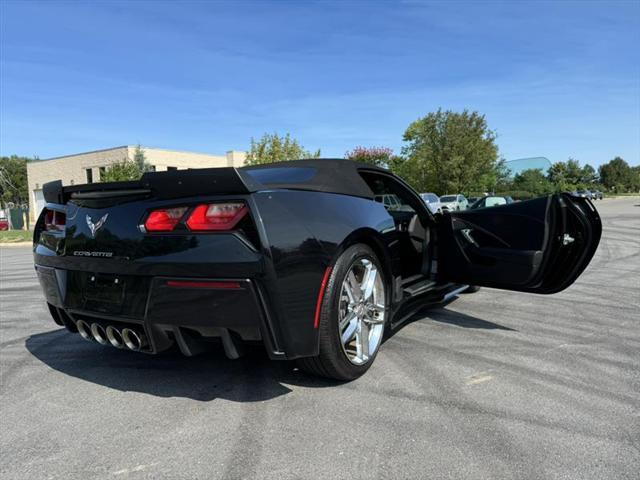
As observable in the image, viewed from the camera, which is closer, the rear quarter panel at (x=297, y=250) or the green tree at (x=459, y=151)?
the rear quarter panel at (x=297, y=250)

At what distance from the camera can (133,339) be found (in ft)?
8.73

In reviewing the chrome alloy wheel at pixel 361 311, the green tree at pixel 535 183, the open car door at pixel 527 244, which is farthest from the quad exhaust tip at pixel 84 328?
the green tree at pixel 535 183

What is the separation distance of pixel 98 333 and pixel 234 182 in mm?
1294

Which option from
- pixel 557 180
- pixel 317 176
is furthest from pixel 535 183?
pixel 317 176

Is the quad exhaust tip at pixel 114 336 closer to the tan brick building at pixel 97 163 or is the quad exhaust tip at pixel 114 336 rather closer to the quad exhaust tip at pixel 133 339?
the quad exhaust tip at pixel 133 339

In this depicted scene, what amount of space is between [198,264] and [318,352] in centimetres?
83

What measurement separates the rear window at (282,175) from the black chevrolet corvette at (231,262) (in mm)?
11

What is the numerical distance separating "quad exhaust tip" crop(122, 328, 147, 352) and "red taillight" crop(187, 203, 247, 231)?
2.30 feet

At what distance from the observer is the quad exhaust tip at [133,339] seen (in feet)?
8.56

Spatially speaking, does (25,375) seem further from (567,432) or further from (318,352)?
(567,432)

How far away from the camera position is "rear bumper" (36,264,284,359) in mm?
2383

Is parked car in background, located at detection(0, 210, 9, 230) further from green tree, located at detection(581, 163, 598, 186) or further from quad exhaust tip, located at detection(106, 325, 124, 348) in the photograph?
green tree, located at detection(581, 163, 598, 186)

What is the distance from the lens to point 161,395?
288 centimetres

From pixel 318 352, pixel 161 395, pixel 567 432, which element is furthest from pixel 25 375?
pixel 567 432
